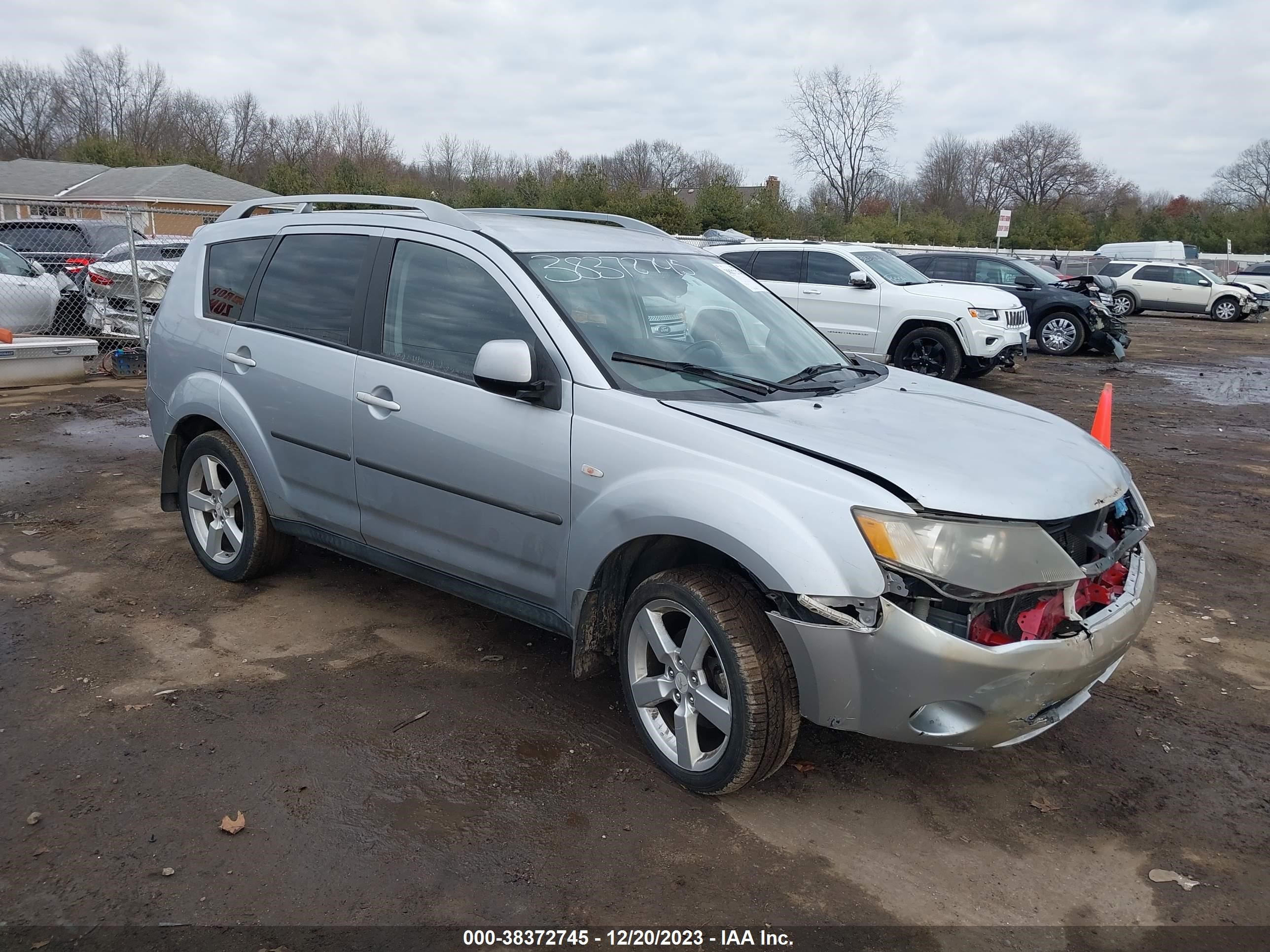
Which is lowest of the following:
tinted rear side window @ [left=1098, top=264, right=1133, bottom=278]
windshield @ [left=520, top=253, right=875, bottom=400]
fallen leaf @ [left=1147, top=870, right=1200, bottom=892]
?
fallen leaf @ [left=1147, top=870, right=1200, bottom=892]

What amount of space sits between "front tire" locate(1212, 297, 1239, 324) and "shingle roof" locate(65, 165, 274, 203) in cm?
3540

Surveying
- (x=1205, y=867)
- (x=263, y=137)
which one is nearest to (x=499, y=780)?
(x=1205, y=867)

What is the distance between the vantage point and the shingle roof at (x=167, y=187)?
4131 centimetres

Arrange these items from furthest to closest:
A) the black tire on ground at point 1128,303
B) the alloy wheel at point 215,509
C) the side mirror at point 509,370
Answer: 1. the black tire on ground at point 1128,303
2. the alloy wheel at point 215,509
3. the side mirror at point 509,370

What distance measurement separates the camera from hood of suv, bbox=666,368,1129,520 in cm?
298

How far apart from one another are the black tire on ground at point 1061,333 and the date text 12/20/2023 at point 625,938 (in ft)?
57.1

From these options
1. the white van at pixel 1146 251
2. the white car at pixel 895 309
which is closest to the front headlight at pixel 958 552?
the white car at pixel 895 309

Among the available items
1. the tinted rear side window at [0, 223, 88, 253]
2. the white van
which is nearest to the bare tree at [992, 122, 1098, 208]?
the white van

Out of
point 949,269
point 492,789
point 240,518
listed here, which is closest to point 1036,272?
point 949,269

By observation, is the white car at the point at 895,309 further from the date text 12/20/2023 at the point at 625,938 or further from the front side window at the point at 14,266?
the date text 12/20/2023 at the point at 625,938

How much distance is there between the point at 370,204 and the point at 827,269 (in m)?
9.78

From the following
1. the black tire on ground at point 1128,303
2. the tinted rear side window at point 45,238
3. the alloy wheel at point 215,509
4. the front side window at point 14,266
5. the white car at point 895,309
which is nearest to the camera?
the alloy wheel at point 215,509

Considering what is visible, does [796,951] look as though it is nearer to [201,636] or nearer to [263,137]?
[201,636]

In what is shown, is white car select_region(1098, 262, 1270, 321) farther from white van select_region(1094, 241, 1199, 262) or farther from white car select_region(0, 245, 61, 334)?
white car select_region(0, 245, 61, 334)
